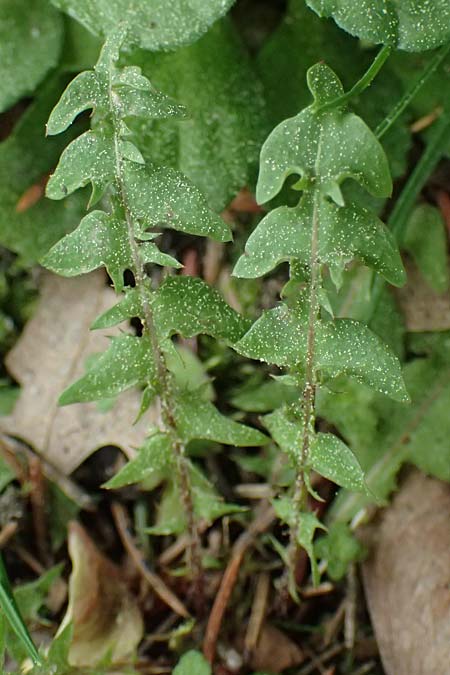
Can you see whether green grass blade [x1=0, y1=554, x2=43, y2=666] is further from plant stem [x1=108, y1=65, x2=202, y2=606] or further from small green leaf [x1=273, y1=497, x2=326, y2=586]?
small green leaf [x1=273, y1=497, x2=326, y2=586]

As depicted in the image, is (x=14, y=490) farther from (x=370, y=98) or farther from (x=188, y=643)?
(x=370, y=98)

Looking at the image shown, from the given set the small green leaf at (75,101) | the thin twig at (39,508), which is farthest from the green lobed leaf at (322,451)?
the thin twig at (39,508)

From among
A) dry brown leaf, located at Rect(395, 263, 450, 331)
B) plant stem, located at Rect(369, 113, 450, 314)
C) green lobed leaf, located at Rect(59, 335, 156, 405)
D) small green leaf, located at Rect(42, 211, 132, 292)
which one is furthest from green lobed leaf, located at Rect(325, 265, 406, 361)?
small green leaf, located at Rect(42, 211, 132, 292)

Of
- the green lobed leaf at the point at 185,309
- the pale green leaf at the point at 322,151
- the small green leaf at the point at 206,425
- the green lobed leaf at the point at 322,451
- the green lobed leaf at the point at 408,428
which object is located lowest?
the green lobed leaf at the point at 408,428

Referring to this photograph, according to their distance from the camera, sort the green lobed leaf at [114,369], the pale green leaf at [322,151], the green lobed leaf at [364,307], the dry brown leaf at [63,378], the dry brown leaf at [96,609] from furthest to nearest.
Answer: the dry brown leaf at [63,378] → the green lobed leaf at [364,307] → the dry brown leaf at [96,609] → the green lobed leaf at [114,369] → the pale green leaf at [322,151]

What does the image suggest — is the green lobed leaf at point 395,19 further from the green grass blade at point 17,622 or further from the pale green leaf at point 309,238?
the green grass blade at point 17,622

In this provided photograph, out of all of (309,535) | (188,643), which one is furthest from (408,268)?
(188,643)

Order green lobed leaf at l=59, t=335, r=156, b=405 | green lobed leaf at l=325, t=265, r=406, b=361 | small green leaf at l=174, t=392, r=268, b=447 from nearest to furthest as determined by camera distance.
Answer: green lobed leaf at l=59, t=335, r=156, b=405
small green leaf at l=174, t=392, r=268, b=447
green lobed leaf at l=325, t=265, r=406, b=361
